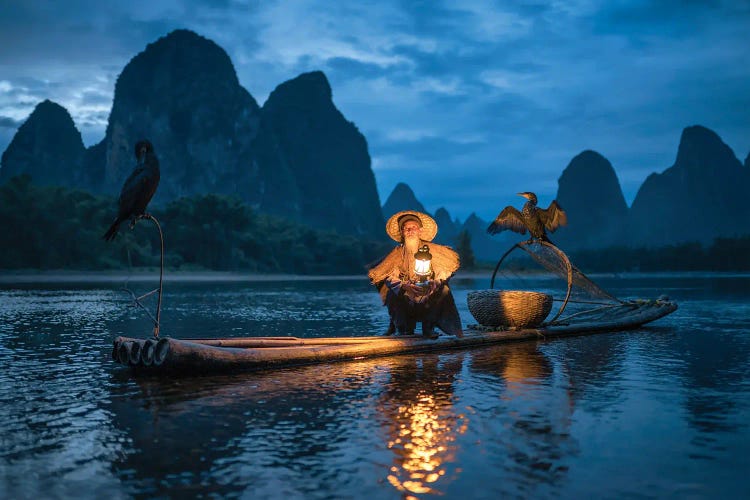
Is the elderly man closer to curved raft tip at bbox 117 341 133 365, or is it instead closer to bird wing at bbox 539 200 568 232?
bird wing at bbox 539 200 568 232

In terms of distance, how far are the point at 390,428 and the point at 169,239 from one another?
184 ft

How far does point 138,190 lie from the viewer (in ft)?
23.2

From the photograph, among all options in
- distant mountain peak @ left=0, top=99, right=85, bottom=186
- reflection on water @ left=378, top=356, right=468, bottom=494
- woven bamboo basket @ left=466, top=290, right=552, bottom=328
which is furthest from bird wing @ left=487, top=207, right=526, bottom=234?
distant mountain peak @ left=0, top=99, right=85, bottom=186

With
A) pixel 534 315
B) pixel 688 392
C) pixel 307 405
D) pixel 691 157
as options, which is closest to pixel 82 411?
pixel 307 405

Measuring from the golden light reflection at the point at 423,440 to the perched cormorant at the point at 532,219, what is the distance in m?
5.89

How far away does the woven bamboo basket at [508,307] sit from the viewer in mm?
11258

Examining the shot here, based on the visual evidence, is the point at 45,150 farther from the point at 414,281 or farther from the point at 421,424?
the point at 421,424

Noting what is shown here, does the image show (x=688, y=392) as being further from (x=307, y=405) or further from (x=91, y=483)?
(x=91, y=483)

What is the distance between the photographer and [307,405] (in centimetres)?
607

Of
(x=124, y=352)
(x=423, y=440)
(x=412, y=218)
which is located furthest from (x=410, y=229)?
(x=423, y=440)

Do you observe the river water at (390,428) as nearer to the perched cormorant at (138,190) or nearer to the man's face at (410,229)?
the man's face at (410,229)

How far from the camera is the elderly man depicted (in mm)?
9359

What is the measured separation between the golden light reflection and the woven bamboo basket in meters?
4.89

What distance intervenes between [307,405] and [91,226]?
165 ft
